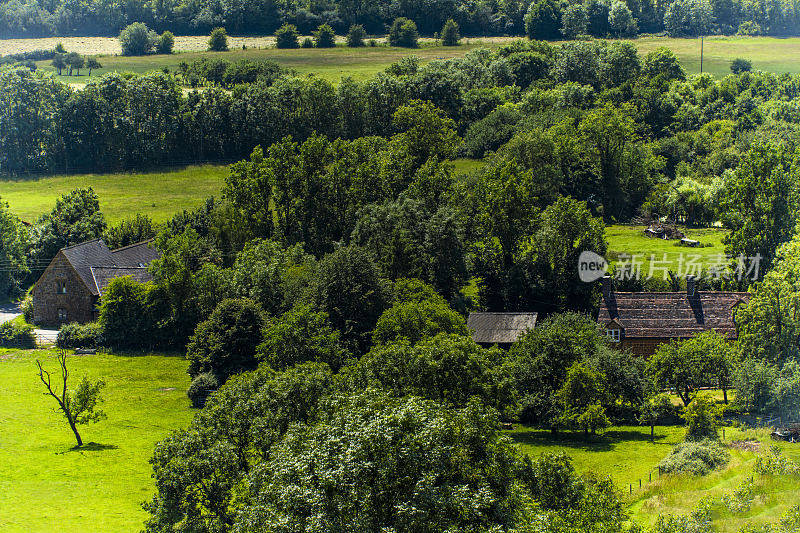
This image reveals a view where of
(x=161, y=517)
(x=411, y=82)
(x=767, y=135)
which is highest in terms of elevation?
(x=411, y=82)

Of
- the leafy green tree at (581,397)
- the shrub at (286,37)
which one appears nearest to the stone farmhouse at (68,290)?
the leafy green tree at (581,397)

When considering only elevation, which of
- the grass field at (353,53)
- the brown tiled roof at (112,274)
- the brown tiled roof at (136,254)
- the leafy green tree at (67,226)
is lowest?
the brown tiled roof at (112,274)

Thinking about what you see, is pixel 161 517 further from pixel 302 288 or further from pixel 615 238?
pixel 615 238

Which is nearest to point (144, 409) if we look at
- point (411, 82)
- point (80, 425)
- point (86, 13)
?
point (80, 425)

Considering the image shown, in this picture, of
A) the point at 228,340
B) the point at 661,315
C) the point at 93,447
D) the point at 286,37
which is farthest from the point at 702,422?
the point at 286,37

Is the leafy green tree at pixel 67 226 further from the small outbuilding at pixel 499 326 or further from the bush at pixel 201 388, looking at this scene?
the small outbuilding at pixel 499 326
